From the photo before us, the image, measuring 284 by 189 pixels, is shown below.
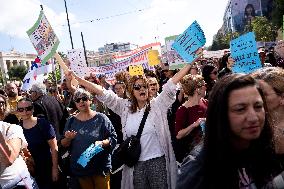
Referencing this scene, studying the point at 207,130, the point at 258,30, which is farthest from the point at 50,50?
the point at 258,30

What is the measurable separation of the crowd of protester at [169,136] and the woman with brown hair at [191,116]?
0.01 meters

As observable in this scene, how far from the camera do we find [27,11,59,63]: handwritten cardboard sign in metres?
5.02

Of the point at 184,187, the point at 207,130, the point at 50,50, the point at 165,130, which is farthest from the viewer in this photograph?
the point at 50,50

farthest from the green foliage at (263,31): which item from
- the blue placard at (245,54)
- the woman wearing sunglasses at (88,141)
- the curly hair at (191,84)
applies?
the woman wearing sunglasses at (88,141)

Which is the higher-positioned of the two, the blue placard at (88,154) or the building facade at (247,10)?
the building facade at (247,10)

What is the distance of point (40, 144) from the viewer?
4.34 m

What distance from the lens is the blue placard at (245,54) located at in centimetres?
439

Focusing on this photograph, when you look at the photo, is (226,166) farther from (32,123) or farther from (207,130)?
(32,123)

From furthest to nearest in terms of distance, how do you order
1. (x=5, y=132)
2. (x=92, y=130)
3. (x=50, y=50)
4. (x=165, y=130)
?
(x=50, y=50)
(x=92, y=130)
(x=165, y=130)
(x=5, y=132)

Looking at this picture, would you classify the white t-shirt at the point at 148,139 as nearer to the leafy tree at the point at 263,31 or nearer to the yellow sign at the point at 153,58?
the yellow sign at the point at 153,58

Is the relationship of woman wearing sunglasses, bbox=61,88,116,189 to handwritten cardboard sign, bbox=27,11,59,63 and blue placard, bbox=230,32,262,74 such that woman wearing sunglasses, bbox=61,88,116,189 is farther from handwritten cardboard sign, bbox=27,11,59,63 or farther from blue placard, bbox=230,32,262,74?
blue placard, bbox=230,32,262,74

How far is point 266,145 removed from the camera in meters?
1.79

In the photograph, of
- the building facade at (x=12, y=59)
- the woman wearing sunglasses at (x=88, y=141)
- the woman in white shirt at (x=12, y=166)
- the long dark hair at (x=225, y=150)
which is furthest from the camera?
the building facade at (x=12, y=59)

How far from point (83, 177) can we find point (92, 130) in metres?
0.54
